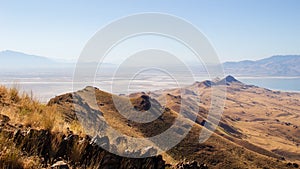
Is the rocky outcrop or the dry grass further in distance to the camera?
the dry grass

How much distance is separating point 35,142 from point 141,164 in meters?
4.06

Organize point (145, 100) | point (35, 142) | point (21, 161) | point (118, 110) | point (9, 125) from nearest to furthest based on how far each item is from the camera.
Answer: point (21, 161), point (35, 142), point (9, 125), point (118, 110), point (145, 100)

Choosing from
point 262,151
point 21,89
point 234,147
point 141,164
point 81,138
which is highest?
point 21,89

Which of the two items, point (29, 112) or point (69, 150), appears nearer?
point (69, 150)

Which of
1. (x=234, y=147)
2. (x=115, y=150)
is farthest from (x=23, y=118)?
(x=234, y=147)

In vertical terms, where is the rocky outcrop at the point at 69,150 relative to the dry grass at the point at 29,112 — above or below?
below

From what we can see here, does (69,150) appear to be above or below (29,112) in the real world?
below

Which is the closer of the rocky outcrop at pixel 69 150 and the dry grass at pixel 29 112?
the rocky outcrop at pixel 69 150

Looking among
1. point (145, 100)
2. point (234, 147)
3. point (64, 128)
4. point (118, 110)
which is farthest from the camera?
point (145, 100)

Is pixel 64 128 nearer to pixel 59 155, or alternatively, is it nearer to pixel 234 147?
pixel 59 155

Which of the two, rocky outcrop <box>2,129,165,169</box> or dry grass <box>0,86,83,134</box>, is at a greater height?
dry grass <box>0,86,83,134</box>

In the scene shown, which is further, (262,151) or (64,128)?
(262,151)

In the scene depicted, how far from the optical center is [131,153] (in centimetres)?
1245

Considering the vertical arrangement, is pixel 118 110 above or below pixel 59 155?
below
